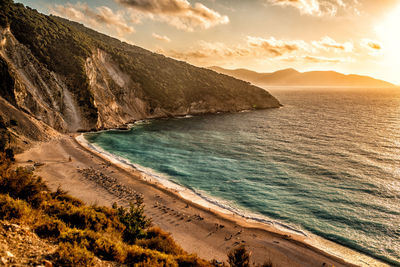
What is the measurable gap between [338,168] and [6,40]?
89.3 metres

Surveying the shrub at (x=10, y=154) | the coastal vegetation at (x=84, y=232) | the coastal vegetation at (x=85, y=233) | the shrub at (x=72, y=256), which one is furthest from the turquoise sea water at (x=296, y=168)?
the shrub at (x=72, y=256)

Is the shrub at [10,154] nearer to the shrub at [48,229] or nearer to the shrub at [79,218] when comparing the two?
the shrub at [79,218]

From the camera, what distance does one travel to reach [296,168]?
47031 millimetres

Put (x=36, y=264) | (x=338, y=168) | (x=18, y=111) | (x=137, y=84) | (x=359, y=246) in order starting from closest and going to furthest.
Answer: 1. (x=36, y=264)
2. (x=359, y=246)
3. (x=338, y=168)
4. (x=18, y=111)
5. (x=137, y=84)

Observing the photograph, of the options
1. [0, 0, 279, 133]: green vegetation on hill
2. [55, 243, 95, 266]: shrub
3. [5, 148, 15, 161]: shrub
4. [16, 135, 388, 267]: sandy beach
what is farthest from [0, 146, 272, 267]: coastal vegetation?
[0, 0, 279, 133]: green vegetation on hill

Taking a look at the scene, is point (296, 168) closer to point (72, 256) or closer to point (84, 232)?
point (84, 232)

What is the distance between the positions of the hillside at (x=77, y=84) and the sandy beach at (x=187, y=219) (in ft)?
55.3

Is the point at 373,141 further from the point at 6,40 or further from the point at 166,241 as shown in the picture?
the point at 6,40

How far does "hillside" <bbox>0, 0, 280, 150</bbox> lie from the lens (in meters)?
58.9

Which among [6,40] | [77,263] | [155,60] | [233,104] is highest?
[155,60]

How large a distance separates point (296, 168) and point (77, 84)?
67792mm

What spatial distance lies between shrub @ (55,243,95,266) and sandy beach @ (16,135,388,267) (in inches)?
609

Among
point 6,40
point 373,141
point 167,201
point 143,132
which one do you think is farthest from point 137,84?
point 373,141

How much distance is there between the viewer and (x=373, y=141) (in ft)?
211
